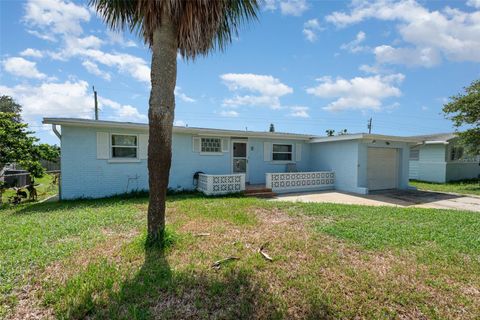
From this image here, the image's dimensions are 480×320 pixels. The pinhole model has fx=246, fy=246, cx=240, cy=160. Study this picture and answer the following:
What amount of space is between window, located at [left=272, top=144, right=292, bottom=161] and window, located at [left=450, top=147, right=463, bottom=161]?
39.9ft

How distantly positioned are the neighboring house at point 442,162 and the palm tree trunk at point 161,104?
1703cm

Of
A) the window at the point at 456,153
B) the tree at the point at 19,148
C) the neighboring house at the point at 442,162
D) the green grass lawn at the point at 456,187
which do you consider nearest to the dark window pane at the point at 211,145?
the tree at the point at 19,148

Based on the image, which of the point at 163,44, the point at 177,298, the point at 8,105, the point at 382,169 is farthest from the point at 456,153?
the point at 8,105

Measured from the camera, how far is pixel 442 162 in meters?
16.4

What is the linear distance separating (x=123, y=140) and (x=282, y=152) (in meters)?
7.96

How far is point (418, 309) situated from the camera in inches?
112

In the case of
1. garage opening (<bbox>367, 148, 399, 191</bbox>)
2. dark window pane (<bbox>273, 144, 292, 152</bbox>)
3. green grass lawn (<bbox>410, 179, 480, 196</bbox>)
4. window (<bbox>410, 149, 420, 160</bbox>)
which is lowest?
green grass lawn (<bbox>410, 179, 480, 196</bbox>)

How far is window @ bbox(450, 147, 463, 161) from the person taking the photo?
17.0 meters

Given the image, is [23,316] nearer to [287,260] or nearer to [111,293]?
[111,293]

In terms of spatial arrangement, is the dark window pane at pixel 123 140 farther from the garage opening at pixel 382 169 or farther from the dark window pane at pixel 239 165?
the garage opening at pixel 382 169

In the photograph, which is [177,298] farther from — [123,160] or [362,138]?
[362,138]

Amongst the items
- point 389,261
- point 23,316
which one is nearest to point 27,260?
point 23,316

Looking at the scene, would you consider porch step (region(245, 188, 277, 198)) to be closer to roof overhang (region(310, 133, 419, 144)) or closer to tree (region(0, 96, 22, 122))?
roof overhang (region(310, 133, 419, 144))

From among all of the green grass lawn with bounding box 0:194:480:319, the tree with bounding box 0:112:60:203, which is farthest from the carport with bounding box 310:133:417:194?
the tree with bounding box 0:112:60:203
